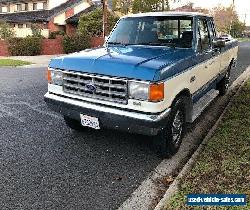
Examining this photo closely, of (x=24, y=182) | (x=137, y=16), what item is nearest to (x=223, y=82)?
(x=137, y=16)

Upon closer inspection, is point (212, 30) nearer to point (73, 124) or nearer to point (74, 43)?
point (73, 124)

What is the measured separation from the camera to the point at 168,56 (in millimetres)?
4977

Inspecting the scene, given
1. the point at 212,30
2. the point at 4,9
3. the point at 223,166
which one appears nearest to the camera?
the point at 223,166

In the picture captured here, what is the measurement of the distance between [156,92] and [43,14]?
111 ft

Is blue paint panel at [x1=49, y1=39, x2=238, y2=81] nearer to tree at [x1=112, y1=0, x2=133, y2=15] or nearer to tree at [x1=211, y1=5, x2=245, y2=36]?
tree at [x1=112, y1=0, x2=133, y2=15]

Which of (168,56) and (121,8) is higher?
(121,8)

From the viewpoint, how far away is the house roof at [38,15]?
114 ft

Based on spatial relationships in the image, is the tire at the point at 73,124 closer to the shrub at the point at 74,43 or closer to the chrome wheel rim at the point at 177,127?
the chrome wheel rim at the point at 177,127

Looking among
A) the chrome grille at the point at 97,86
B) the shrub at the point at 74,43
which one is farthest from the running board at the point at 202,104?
the shrub at the point at 74,43

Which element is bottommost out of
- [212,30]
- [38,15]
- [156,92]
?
[156,92]

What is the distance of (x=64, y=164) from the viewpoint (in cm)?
473

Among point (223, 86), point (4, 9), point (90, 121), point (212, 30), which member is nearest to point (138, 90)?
point (90, 121)

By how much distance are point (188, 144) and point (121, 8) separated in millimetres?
32213

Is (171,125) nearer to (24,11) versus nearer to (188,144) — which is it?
Result: (188,144)
